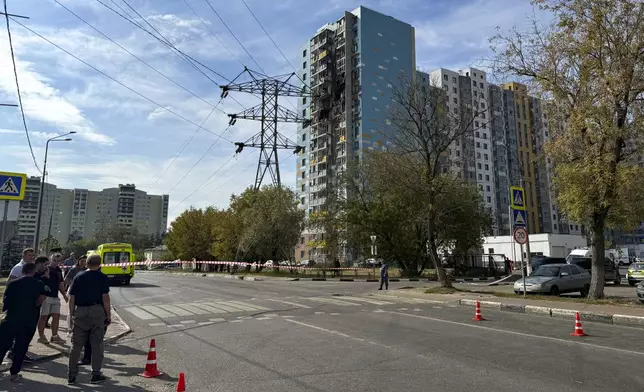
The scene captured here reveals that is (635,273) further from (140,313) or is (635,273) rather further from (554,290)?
(140,313)

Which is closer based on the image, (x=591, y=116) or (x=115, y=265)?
(x=591, y=116)

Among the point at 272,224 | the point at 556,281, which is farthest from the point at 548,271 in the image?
the point at 272,224

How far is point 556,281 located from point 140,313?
1731 centimetres

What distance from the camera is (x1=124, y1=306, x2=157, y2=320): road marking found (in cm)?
1277

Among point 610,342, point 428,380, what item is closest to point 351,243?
point 610,342

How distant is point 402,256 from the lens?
39.9 m

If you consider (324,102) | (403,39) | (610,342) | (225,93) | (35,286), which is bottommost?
(610,342)

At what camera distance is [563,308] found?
1405 centimetres

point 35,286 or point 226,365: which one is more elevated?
point 35,286

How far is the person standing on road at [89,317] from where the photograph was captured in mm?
6098

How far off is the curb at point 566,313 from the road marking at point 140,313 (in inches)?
457

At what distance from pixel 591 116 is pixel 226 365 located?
14.8 meters

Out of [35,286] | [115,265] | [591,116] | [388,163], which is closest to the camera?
[35,286]

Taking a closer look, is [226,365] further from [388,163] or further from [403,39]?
[403,39]
